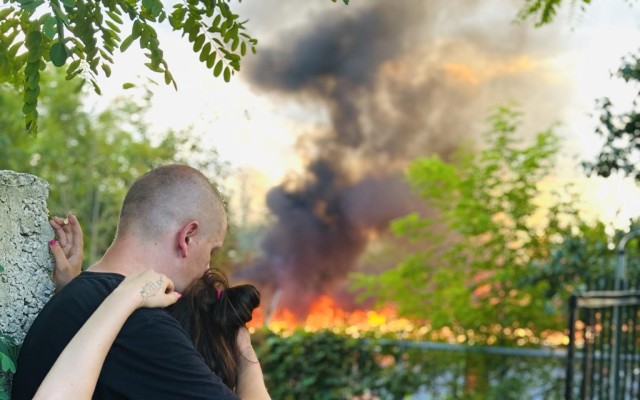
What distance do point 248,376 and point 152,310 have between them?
381 millimetres

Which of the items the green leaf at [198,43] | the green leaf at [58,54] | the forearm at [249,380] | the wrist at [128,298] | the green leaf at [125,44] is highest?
the green leaf at [198,43]

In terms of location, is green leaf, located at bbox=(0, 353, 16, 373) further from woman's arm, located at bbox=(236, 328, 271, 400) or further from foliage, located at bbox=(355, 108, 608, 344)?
foliage, located at bbox=(355, 108, 608, 344)

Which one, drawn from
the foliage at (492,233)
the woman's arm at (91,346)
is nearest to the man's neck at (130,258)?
the woman's arm at (91,346)

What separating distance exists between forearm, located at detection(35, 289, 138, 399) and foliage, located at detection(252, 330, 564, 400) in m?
7.90

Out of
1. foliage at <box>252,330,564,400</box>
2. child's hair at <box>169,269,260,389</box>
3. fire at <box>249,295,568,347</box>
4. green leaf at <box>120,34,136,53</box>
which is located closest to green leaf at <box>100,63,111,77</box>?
green leaf at <box>120,34,136,53</box>

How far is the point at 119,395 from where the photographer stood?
2174mm

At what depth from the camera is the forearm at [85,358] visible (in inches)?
81.4

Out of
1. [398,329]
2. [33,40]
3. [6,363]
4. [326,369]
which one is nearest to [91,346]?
[6,363]

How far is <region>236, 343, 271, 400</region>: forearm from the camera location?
2432 mm

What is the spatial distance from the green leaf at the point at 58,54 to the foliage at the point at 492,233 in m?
9.64

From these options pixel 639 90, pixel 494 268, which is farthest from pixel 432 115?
pixel 639 90

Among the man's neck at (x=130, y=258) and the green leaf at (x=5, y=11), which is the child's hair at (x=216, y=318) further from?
the green leaf at (x=5, y=11)

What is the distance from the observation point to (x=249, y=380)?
2.46 meters

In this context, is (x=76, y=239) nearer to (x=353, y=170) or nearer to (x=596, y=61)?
(x=596, y=61)
